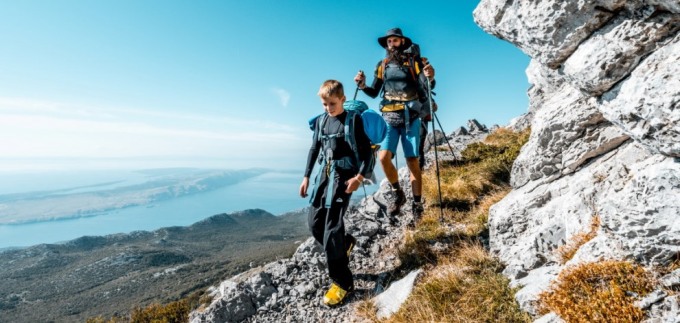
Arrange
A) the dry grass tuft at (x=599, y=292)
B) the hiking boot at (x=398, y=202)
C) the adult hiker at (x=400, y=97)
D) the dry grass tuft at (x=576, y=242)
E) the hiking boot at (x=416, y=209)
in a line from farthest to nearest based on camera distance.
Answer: the hiking boot at (x=416, y=209), the hiking boot at (x=398, y=202), the adult hiker at (x=400, y=97), the dry grass tuft at (x=576, y=242), the dry grass tuft at (x=599, y=292)

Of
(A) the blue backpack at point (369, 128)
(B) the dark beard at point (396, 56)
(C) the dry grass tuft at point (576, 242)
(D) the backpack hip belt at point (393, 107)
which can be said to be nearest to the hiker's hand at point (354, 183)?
(A) the blue backpack at point (369, 128)

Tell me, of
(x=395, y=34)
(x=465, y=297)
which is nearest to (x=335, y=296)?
(x=465, y=297)

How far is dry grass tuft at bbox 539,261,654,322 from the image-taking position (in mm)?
2883

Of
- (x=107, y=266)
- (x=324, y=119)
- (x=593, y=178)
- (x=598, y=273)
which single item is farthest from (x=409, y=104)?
(x=107, y=266)

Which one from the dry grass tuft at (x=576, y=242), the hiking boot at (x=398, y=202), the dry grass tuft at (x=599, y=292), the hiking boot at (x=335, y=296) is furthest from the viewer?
the hiking boot at (x=398, y=202)

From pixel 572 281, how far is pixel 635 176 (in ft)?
3.93

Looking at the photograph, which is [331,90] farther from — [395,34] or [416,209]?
[416,209]

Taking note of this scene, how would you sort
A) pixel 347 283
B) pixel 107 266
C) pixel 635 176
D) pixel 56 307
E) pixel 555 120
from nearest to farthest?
pixel 635 176 < pixel 555 120 < pixel 347 283 < pixel 56 307 < pixel 107 266

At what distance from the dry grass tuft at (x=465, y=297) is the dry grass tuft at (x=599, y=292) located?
1.53 ft

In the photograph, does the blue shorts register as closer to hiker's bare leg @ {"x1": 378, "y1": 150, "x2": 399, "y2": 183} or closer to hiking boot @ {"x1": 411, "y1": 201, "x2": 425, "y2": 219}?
hiker's bare leg @ {"x1": 378, "y1": 150, "x2": 399, "y2": 183}

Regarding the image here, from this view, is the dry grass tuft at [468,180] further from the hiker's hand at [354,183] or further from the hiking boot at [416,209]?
the hiker's hand at [354,183]

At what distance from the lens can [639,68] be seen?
286cm

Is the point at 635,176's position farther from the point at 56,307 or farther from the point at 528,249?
the point at 56,307

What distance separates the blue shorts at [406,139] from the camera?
21.6ft
